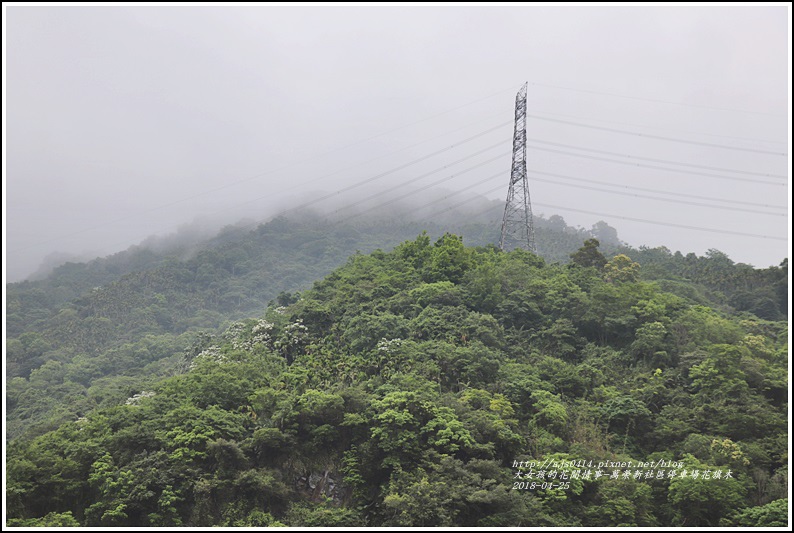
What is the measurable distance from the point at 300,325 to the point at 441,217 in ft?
273

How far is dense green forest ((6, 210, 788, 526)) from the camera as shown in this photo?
59.8ft

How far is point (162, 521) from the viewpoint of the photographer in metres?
18.1

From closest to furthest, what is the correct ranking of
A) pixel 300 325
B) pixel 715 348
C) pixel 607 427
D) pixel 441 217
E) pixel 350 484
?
1. pixel 350 484
2. pixel 607 427
3. pixel 715 348
4. pixel 300 325
5. pixel 441 217

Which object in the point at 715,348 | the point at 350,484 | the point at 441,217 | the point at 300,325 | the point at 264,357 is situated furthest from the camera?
the point at 441,217

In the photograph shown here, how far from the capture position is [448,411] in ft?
67.4

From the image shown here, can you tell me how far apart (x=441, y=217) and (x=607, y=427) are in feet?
291

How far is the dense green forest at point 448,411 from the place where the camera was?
717 inches

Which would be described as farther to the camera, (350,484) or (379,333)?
(379,333)

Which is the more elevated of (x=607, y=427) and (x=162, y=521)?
(x=607, y=427)

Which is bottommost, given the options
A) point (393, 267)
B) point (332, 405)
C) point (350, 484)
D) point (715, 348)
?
point (350, 484)

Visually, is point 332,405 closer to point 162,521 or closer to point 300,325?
point 162,521

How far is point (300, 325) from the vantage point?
93.5 feet

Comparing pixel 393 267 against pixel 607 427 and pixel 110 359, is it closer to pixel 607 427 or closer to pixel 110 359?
pixel 607 427

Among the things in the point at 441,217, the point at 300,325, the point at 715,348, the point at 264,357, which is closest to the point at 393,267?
the point at 300,325
